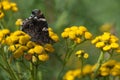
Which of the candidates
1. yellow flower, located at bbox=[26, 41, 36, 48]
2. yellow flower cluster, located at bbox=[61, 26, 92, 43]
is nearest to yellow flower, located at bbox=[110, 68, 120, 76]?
yellow flower cluster, located at bbox=[61, 26, 92, 43]

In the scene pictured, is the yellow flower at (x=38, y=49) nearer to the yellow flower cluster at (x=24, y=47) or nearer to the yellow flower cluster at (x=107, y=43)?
the yellow flower cluster at (x=24, y=47)

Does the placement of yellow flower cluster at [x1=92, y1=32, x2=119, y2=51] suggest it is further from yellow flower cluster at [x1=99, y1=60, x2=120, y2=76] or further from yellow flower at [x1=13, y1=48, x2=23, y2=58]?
yellow flower at [x1=13, y1=48, x2=23, y2=58]

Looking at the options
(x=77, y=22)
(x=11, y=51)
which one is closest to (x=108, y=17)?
(x=77, y=22)

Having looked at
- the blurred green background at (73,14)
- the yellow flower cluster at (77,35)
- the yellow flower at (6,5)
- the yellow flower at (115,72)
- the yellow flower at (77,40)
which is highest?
the blurred green background at (73,14)

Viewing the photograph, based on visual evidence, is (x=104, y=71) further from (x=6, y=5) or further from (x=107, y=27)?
(x=107, y=27)

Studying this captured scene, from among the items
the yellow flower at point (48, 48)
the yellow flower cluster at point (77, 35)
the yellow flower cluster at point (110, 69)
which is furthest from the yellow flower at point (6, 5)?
the yellow flower cluster at point (110, 69)

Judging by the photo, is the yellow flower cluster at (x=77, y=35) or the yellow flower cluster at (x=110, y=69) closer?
the yellow flower cluster at (x=77, y=35)

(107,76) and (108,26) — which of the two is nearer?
(107,76)

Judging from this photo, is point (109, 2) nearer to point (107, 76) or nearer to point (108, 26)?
point (108, 26)
